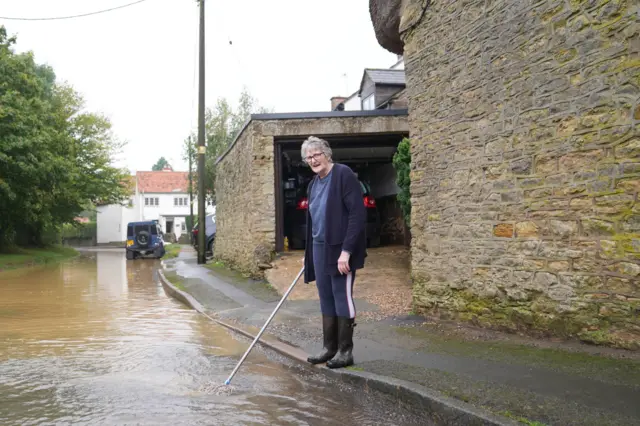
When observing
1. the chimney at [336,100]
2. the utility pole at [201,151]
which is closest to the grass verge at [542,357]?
the utility pole at [201,151]

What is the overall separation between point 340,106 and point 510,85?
25986 mm

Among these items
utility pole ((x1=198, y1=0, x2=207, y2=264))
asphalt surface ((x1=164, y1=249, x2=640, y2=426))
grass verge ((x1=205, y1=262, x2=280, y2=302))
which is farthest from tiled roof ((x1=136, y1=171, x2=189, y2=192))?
asphalt surface ((x1=164, y1=249, x2=640, y2=426))

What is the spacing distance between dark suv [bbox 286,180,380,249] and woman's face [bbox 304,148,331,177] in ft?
26.2

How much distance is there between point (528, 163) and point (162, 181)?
72.3 meters

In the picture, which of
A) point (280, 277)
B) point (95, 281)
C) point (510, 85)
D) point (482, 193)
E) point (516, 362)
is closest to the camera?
point (516, 362)

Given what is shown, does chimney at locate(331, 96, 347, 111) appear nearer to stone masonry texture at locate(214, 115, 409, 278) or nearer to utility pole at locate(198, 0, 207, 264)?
utility pole at locate(198, 0, 207, 264)

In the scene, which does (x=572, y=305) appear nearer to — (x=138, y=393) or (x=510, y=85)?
(x=510, y=85)

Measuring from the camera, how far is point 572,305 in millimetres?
5230

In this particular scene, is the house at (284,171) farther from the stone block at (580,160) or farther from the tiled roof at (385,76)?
the tiled roof at (385,76)

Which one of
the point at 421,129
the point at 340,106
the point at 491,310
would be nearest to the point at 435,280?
the point at 491,310

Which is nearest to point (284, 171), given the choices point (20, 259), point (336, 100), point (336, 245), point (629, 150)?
point (336, 245)

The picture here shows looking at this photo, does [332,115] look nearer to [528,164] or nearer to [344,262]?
[528,164]

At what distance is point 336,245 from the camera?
4977 mm

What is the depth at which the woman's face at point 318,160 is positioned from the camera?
5105mm
